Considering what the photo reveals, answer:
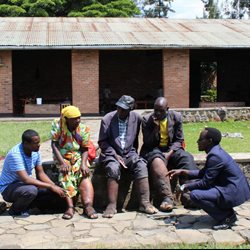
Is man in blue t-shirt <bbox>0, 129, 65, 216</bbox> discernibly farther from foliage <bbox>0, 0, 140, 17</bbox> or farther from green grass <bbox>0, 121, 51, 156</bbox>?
foliage <bbox>0, 0, 140, 17</bbox>

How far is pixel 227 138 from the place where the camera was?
11828 mm

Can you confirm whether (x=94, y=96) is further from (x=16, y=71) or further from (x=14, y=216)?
(x=14, y=216)

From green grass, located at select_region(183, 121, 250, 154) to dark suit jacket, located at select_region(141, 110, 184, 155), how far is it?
3.44m

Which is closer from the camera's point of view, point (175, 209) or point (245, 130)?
point (175, 209)

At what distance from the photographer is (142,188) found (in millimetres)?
5562

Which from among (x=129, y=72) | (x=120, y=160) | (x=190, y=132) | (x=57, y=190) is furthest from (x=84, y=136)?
(x=129, y=72)

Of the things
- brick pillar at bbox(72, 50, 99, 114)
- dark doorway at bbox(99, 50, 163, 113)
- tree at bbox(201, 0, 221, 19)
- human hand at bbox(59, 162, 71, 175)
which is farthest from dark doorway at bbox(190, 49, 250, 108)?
tree at bbox(201, 0, 221, 19)

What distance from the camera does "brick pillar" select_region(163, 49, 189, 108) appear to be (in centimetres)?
1788

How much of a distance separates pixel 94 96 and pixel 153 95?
4.58 meters

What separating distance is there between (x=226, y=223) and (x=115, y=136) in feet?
5.84

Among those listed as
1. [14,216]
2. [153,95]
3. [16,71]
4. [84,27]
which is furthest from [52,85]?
[14,216]

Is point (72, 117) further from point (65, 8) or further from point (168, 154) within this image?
point (65, 8)

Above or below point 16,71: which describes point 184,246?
below

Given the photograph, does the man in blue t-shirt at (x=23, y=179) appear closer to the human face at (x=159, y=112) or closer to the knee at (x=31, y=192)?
the knee at (x=31, y=192)
